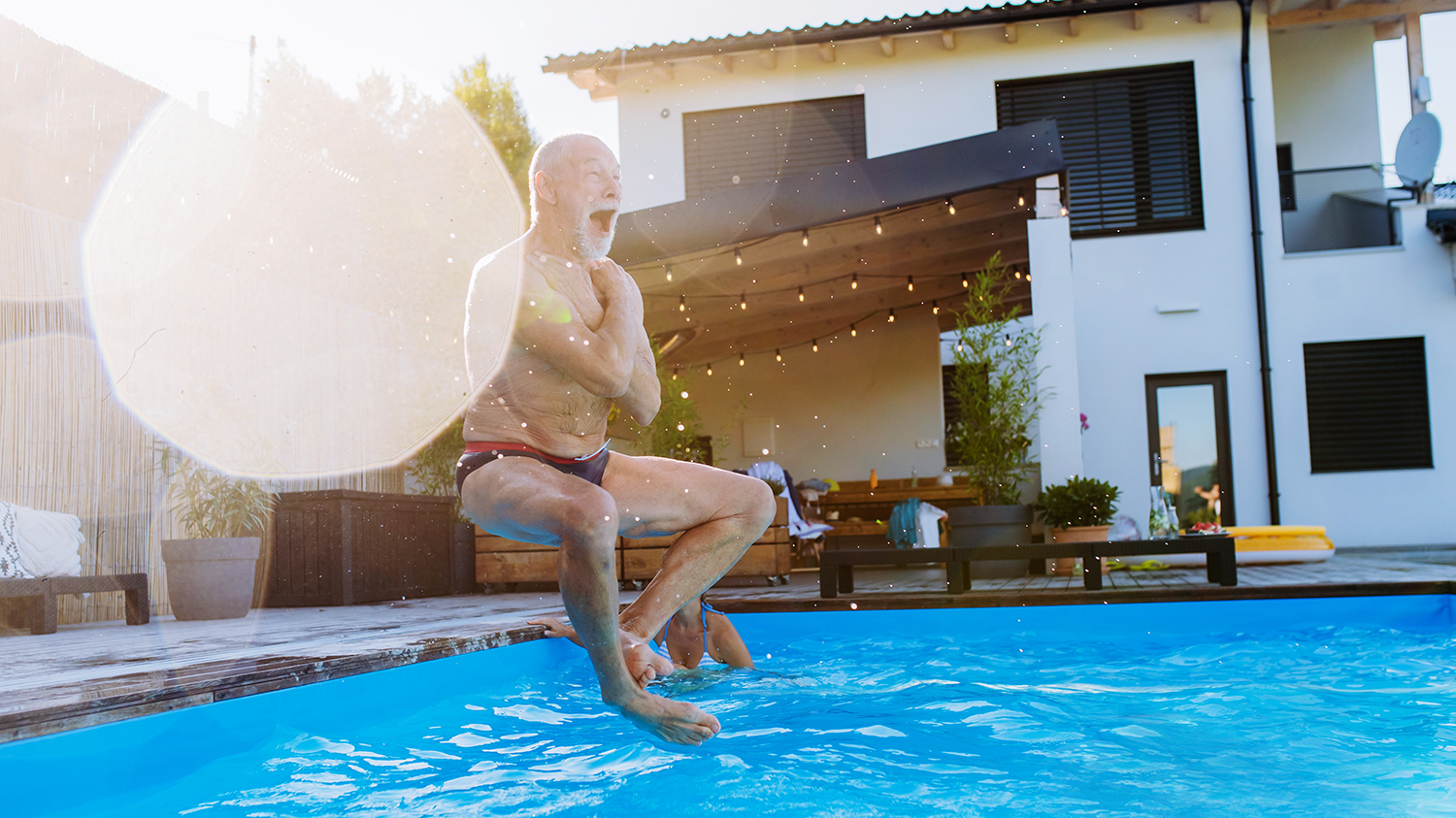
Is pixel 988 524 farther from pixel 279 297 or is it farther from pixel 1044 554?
pixel 279 297

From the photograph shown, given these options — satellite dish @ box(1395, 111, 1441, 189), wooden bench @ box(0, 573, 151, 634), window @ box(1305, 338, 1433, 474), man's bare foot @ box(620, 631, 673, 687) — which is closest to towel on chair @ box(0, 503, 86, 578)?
wooden bench @ box(0, 573, 151, 634)

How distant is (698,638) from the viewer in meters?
2.84

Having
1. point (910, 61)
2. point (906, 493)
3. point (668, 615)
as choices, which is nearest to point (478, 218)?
point (910, 61)

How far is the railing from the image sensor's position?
35.4ft

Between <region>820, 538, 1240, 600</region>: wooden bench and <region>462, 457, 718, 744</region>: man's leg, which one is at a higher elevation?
<region>462, 457, 718, 744</region>: man's leg

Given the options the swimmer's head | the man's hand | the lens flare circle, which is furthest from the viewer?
the lens flare circle

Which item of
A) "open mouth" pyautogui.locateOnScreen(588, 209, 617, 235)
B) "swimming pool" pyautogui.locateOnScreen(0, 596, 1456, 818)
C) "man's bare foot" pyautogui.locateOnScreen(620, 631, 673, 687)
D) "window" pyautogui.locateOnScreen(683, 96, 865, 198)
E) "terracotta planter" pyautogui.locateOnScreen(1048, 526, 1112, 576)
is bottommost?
"swimming pool" pyautogui.locateOnScreen(0, 596, 1456, 818)

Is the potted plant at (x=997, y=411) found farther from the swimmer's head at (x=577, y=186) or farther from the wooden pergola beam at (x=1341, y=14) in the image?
the wooden pergola beam at (x=1341, y=14)

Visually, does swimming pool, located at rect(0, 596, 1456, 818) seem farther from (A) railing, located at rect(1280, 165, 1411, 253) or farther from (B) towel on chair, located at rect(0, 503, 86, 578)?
(A) railing, located at rect(1280, 165, 1411, 253)

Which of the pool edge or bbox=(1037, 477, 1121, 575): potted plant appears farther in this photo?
bbox=(1037, 477, 1121, 575): potted plant

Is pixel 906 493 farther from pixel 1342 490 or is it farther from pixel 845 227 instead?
pixel 1342 490

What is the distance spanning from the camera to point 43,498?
5605mm

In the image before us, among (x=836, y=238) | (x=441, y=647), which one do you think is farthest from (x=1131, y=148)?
(x=441, y=647)

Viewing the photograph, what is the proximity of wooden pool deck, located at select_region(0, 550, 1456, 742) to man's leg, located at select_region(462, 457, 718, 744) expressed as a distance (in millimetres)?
875
